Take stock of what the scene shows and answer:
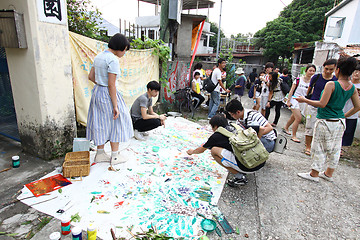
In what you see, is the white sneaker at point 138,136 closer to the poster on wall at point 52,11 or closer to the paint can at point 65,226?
the poster on wall at point 52,11

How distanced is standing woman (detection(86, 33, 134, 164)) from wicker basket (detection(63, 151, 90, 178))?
306mm

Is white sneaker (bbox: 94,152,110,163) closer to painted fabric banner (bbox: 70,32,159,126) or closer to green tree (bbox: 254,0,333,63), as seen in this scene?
painted fabric banner (bbox: 70,32,159,126)

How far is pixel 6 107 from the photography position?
3.85 meters

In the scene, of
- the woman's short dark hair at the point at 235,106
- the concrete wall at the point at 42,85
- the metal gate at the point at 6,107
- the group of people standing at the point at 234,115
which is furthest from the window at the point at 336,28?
the metal gate at the point at 6,107

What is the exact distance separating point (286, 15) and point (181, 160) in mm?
28633

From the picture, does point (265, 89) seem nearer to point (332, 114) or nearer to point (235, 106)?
point (332, 114)

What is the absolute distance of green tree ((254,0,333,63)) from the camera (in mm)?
21403

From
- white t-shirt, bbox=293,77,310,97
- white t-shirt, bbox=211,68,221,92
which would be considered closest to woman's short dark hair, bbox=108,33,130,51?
white t-shirt, bbox=211,68,221,92

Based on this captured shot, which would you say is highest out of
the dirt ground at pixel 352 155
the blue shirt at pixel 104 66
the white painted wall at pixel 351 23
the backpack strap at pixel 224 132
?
the white painted wall at pixel 351 23

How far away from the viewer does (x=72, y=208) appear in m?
2.33

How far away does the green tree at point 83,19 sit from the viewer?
411cm

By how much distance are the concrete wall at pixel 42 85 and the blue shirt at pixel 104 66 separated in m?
0.79

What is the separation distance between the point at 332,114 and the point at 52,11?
4.39 meters

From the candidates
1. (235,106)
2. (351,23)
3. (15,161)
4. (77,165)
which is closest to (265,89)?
(235,106)
